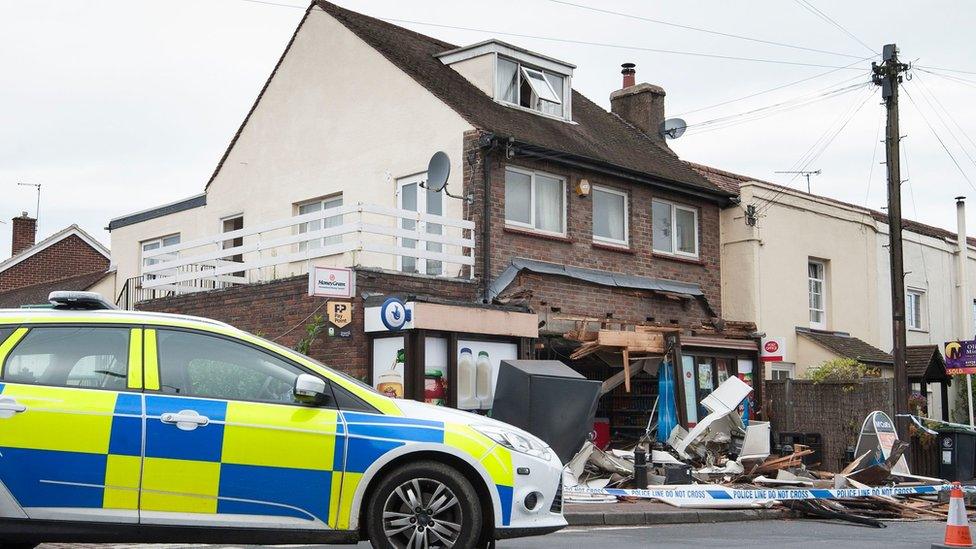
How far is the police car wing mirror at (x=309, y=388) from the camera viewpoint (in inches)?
280

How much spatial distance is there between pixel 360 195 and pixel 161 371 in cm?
1436

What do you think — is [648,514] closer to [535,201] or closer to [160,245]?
[535,201]

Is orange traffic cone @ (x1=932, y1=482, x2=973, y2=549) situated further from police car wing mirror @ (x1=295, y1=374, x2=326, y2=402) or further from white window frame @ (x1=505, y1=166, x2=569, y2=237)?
white window frame @ (x1=505, y1=166, x2=569, y2=237)

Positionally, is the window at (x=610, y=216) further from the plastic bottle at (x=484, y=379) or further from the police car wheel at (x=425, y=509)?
the police car wheel at (x=425, y=509)

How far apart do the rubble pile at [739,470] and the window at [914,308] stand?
11.5 m


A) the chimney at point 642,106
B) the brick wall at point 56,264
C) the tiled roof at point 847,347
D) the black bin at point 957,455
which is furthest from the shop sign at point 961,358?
the brick wall at point 56,264

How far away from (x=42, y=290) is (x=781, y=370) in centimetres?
2024

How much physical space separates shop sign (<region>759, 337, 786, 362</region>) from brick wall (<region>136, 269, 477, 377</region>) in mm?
6533

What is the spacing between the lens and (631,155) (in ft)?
76.2

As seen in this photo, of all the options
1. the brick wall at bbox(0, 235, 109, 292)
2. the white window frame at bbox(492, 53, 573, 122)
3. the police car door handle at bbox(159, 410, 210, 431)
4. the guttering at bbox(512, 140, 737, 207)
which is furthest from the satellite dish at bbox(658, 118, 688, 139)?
the brick wall at bbox(0, 235, 109, 292)

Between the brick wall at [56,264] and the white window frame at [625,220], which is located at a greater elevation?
the brick wall at [56,264]

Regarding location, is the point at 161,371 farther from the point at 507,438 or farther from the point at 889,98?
the point at 889,98

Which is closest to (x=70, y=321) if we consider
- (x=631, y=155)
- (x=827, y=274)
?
(x=631, y=155)

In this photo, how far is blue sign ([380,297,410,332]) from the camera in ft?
52.6
